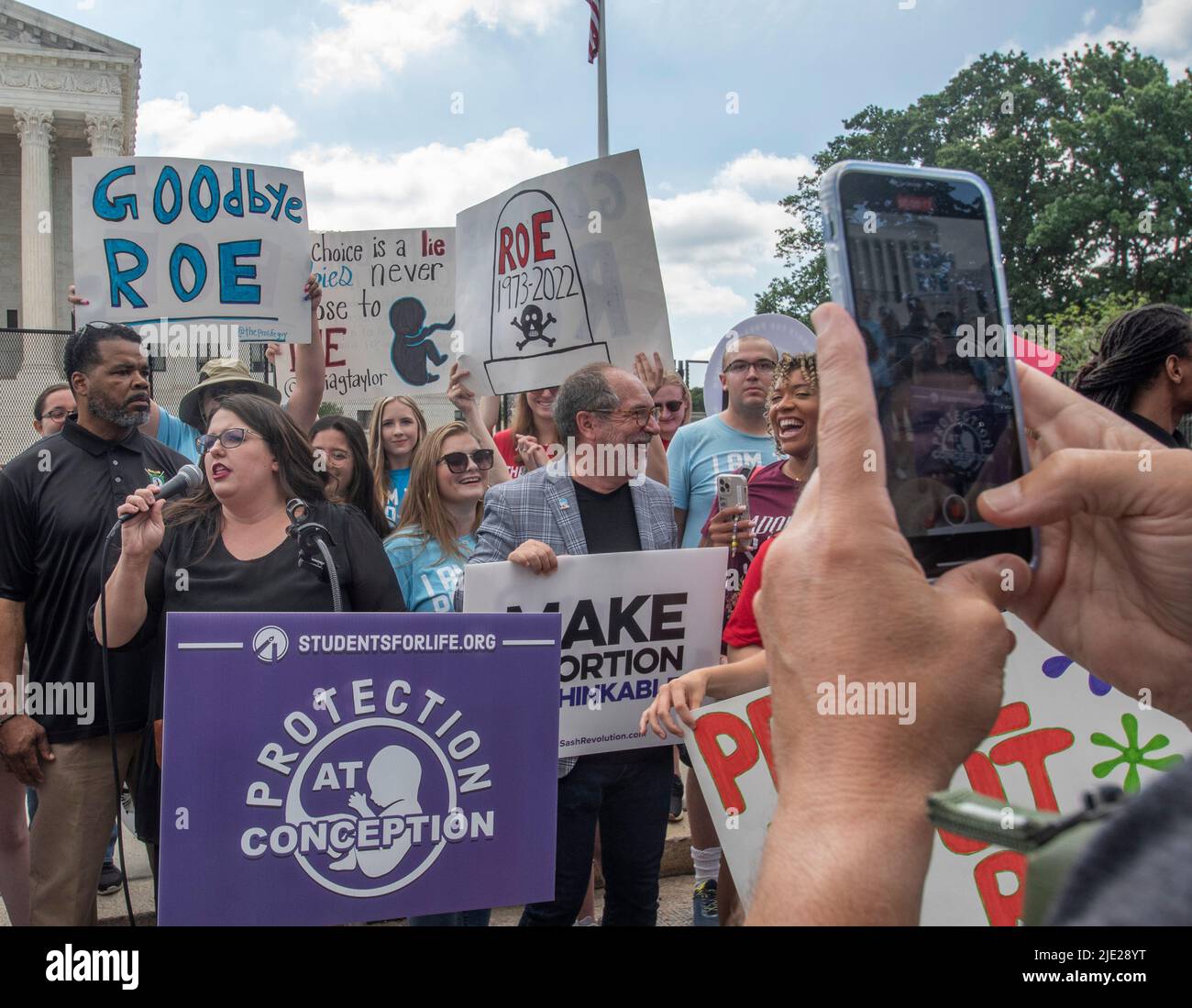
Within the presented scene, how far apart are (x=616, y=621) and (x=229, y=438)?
4.79ft

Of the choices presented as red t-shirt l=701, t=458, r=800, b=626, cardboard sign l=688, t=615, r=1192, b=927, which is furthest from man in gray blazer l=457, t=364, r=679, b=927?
cardboard sign l=688, t=615, r=1192, b=927

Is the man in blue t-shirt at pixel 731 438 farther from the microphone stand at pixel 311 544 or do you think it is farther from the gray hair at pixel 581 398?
the microphone stand at pixel 311 544

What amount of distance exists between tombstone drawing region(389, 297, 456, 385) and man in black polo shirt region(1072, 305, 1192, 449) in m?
3.90

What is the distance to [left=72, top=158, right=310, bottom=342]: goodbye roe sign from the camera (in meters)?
4.86

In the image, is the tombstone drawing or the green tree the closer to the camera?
the tombstone drawing

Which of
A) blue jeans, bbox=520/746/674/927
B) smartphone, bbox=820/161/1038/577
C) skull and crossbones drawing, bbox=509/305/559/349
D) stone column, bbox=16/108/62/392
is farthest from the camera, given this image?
stone column, bbox=16/108/62/392

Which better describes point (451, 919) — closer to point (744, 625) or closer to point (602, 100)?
point (744, 625)

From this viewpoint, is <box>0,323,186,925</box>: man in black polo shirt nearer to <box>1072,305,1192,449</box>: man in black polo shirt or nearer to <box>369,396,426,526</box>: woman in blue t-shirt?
<box>369,396,426,526</box>: woman in blue t-shirt

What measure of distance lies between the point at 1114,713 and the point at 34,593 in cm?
364

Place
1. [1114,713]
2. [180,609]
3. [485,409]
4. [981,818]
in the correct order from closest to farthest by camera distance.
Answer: [981,818] → [1114,713] → [180,609] → [485,409]

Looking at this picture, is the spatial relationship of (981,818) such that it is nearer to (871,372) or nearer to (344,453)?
(871,372)

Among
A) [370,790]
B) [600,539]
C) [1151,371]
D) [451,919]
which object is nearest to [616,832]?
[451,919]

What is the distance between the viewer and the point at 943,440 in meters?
1.08
